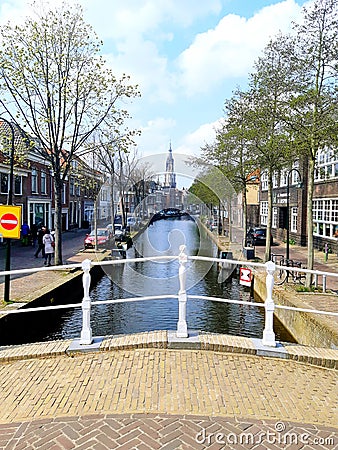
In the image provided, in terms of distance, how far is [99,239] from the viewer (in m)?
26.1

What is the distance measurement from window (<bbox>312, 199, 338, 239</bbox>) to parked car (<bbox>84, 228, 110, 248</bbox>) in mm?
13876

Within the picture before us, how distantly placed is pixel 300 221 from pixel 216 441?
26875 mm

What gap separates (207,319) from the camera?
37.6ft

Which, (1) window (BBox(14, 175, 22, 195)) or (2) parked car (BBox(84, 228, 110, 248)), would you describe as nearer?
(2) parked car (BBox(84, 228, 110, 248))

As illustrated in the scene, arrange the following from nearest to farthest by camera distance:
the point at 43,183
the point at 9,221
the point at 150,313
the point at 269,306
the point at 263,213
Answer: the point at 269,306 < the point at 9,221 < the point at 150,313 < the point at 43,183 < the point at 263,213

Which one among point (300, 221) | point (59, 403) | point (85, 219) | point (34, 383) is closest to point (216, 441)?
point (59, 403)

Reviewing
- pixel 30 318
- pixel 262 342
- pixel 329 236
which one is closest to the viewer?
pixel 262 342

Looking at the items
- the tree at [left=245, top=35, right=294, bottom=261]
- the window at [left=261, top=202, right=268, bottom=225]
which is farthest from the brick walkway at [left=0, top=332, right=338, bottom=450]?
the window at [left=261, top=202, right=268, bottom=225]

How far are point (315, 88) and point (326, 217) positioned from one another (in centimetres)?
1301

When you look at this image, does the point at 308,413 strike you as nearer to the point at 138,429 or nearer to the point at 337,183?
the point at 138,429

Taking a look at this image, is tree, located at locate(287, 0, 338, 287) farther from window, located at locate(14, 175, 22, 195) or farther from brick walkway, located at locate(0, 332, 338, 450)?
window, located at locate(14, 175, 22, 195)

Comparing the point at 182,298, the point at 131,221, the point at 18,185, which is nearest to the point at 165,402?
the point at 182,298

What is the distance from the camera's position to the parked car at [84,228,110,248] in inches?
993

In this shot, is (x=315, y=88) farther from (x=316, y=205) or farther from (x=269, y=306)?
(x=316, y=205)
